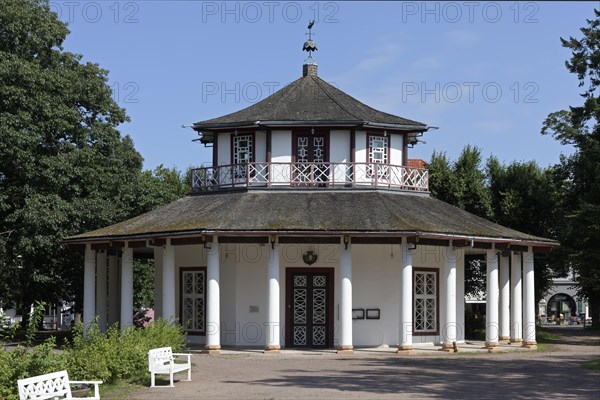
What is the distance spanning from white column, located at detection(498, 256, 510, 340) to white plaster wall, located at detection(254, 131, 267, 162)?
9.35 meters

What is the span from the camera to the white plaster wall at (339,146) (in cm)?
3228

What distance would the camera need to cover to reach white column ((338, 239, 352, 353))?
28031mm

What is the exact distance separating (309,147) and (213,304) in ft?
22.6

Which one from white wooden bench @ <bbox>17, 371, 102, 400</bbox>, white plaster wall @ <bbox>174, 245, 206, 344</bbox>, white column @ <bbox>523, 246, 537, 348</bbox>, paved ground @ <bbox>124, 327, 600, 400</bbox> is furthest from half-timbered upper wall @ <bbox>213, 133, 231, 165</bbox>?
white wooden bench @ <bbox>17, 371, 102, 400</bbox>

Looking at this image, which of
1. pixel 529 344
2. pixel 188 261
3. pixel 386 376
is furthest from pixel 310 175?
pixel 386 376

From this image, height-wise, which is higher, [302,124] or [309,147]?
[302,124]

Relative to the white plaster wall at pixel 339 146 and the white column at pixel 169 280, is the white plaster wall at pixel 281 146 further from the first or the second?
the white column at pixel 169 280

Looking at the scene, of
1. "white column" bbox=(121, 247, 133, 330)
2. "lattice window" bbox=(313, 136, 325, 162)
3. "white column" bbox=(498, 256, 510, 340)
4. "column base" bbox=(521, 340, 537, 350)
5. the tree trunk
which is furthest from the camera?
the tree trunk

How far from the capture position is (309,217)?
28.8 meters

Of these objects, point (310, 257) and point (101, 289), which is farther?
point (101, 289)

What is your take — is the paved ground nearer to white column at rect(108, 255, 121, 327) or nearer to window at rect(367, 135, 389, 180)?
window at rect(367, 135, 389, 180)

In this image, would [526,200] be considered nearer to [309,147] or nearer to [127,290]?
[309,147]

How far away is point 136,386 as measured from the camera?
63.1 feet

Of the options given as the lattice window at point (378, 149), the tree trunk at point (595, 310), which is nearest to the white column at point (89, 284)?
the lattice window at point (378, 149)
